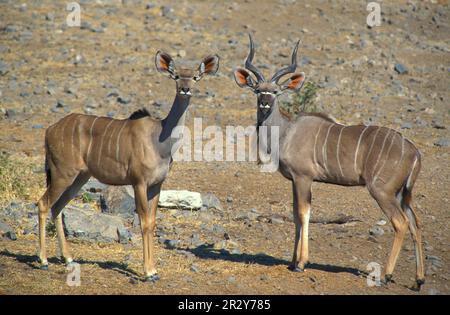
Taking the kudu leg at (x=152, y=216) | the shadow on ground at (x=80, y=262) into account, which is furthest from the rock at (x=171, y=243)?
the kudu leg at (x=152, y=216)

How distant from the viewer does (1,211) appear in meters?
8.54

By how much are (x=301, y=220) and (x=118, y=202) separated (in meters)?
2.37

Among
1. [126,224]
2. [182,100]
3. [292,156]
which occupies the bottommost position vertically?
[126,224]

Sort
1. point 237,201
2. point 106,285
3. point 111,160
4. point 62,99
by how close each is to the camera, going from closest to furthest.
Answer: point 106,285, point 111,160, point 237,201, point 62,99

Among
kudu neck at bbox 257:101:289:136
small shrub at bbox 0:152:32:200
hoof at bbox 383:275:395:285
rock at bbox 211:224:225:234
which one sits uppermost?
kudu neck at bbox 257:101:289:136

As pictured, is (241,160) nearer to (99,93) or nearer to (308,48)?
(99,93)

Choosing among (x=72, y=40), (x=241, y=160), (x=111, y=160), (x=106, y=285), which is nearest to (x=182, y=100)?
(x=111, y=160)

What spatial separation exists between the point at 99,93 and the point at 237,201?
17.5 ft

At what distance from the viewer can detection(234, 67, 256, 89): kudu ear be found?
7.89 m

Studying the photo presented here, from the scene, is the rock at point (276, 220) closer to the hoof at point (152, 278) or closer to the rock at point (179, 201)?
the rock at point (179, 201)

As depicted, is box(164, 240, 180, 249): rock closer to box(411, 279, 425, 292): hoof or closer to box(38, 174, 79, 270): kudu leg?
box(38, 174, 79, 270): kudu leg

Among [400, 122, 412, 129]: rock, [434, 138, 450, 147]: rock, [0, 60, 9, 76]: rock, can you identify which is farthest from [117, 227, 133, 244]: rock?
[0, 60, 9, 76]: rock

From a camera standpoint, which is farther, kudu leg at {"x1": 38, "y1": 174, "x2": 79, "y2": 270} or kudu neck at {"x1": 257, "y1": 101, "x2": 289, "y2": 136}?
kudu neck at {"x1": 257, "y1": 101, "x2": 289, "y2": 136}

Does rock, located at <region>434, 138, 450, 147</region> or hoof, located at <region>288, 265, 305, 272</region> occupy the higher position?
rock, located at <region>434, 138, 450, 147</region>
